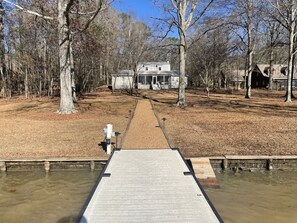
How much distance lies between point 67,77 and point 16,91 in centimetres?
2042

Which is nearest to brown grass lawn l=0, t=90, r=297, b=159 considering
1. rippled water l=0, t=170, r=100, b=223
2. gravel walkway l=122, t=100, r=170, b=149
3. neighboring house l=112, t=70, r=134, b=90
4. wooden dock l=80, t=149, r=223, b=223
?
gravel walkway l=122, t=100, r=170, b=149

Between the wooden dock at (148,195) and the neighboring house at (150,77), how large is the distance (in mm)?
39404

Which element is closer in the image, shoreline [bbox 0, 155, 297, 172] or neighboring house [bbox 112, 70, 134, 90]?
shoreline [bbox 0, 155, 297, 172]

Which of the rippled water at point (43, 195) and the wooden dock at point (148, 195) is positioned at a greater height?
the wooden dock at point (148, 195)

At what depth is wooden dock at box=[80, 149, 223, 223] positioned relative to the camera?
5.00 m

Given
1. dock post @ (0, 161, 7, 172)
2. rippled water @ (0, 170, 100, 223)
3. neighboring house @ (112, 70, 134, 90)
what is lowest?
rippled water @ (0, 170, 100, 223)

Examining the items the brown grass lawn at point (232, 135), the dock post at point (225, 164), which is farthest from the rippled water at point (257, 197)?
the brown grass lawn at point (232, 135)

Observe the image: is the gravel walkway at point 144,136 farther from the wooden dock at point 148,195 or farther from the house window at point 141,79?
the house window at point 141,79

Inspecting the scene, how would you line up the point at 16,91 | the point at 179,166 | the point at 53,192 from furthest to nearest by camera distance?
the point at 16,91 → the point at 179,166 → the point at 53,192

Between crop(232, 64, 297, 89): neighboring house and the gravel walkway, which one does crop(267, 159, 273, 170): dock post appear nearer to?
the gravel walkway

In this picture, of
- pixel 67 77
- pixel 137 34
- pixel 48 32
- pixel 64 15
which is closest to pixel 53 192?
pixel 67 77

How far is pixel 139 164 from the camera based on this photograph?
7844 mm

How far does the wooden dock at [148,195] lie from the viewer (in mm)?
4996

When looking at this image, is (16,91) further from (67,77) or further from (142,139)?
(142,139)
